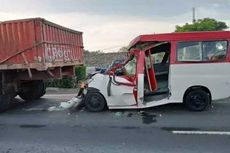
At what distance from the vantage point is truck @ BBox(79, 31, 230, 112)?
28.9 ft

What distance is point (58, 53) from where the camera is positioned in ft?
34.1

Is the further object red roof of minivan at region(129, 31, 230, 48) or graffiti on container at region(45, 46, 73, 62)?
graffiti on container at region(45, 46, 73, 62)

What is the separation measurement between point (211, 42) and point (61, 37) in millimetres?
4392

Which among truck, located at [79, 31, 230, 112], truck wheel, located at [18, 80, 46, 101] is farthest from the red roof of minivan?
truck wheel, located at [18, 80, 46, 101]

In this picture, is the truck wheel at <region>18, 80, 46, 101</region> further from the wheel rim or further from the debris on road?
the wheel rim

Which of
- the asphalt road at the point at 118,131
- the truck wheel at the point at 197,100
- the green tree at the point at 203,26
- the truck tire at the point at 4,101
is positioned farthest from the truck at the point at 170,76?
the green tree at the point at 203,26

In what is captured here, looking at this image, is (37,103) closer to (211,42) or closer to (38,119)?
(38,119)

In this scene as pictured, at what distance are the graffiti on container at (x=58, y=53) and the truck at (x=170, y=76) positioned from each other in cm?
120

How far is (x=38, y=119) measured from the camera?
8.96 m

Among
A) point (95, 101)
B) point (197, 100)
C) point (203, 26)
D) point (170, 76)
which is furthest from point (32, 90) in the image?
point (203, 26)

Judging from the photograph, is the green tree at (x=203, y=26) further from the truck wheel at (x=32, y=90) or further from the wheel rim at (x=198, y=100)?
the wheel rim at (x=198, y=100)

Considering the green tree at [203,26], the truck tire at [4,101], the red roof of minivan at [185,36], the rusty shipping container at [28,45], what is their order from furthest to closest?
the green tree at [203,26], the truck tire at [4,101], the rusty shipping container at [28,45], the red roof of minivan at [185,36]

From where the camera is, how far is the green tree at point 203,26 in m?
40.9

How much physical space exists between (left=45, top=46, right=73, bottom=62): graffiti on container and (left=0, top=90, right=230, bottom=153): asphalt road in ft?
4.77
